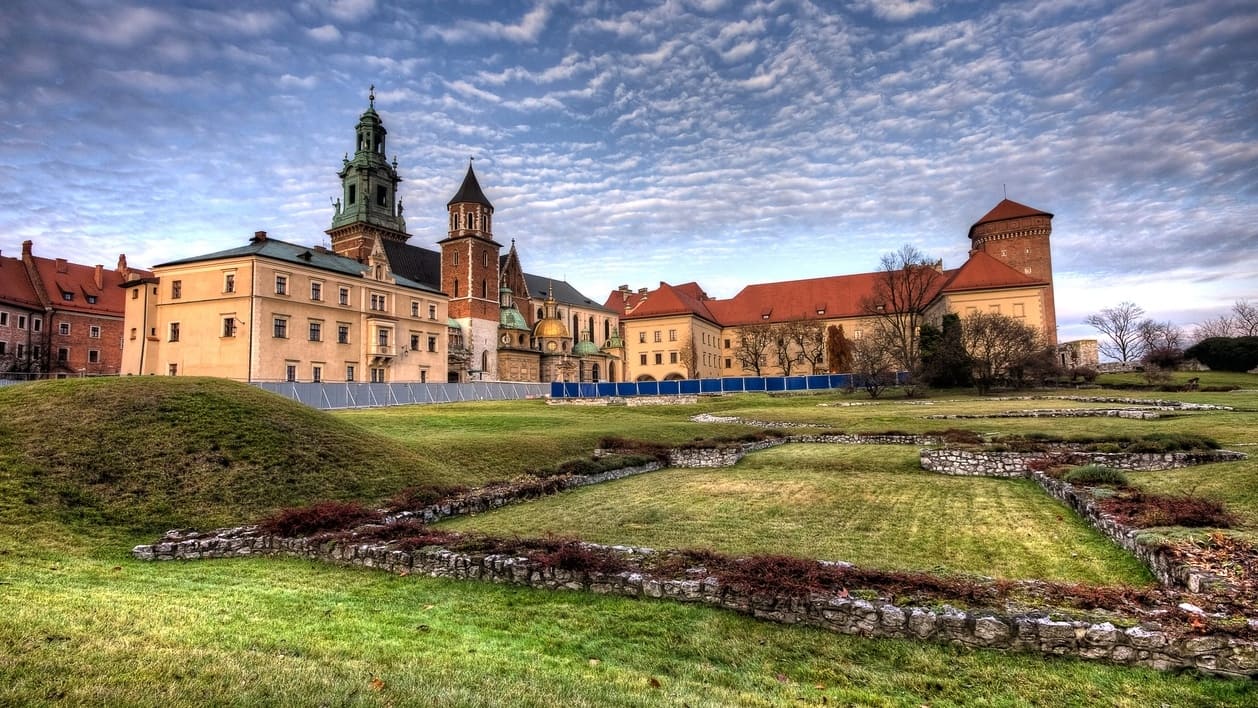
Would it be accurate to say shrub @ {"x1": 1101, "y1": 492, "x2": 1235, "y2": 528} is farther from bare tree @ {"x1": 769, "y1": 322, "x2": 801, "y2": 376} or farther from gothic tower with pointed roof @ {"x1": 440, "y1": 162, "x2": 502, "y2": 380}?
gothic tower with pointed roof @ {"x1": 440, "y1": 162, "x2": 502, "y2": 380}

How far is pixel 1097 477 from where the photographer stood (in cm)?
1352

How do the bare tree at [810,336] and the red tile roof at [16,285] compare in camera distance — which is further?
the bare tree at [810,336]

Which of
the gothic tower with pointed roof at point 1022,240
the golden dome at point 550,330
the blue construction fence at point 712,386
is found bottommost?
the blue construction fence at point 712,386

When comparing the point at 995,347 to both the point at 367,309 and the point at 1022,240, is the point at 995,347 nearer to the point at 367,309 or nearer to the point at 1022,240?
the point at 1022,240

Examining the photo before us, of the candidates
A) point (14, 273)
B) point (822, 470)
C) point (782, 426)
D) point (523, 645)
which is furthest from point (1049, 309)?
point (14, 273)

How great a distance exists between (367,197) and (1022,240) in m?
84.3

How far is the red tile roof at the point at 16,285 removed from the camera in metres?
63.3

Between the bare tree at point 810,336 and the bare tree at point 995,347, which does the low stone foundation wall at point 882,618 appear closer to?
the bare tree at point 995,347

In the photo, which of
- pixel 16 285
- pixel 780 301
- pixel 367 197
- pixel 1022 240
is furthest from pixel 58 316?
pixel 1022 240

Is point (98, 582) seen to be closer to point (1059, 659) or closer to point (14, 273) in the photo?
point (1059, 659)

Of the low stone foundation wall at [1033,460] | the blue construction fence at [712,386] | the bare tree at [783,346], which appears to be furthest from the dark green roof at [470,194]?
the low stone foundation wall at [1033,460]

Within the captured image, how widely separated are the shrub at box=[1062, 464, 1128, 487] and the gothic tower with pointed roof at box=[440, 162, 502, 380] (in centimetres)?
6773

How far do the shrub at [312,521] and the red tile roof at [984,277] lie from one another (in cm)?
7617

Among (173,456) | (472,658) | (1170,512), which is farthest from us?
(173,456)
